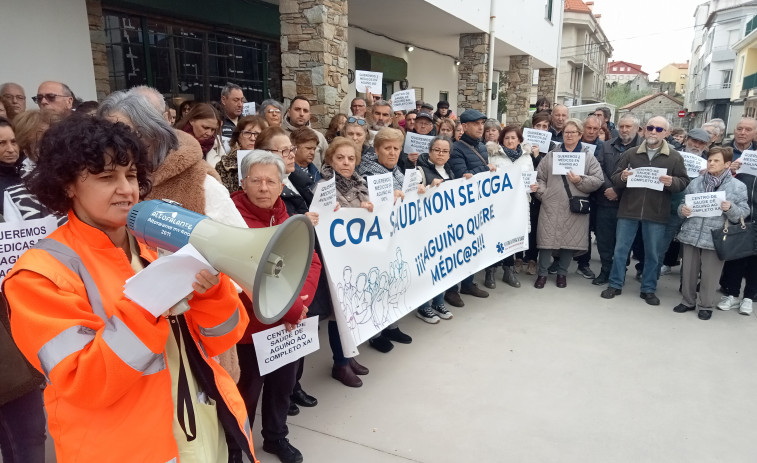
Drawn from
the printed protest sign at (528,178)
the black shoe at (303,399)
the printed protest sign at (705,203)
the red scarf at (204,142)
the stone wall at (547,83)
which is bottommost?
the black shoe at (303,399)

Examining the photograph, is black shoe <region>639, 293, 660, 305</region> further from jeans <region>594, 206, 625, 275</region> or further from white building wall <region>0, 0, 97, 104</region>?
white building wall <region>0, 0, 97, 104</region>

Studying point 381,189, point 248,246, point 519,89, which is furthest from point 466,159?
point 519,89

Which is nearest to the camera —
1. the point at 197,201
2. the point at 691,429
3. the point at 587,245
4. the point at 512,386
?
the point at 197,201

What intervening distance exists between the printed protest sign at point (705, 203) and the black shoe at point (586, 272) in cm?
150

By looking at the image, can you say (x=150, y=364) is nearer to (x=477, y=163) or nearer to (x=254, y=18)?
(x=477, y=163)

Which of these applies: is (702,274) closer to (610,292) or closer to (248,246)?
(610,292)

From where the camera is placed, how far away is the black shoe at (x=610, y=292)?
5316mm

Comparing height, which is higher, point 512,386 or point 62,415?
point 62,415

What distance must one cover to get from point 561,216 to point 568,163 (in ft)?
1.96

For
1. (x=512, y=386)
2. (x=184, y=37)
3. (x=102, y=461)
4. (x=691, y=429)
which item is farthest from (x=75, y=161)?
(x=184, y=37)

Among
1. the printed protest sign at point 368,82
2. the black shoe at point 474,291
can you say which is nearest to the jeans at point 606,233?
the black shoe at point 474,291

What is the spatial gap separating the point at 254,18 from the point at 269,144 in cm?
643

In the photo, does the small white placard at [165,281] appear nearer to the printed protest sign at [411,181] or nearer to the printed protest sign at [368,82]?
the printed protest sign at [411,181]

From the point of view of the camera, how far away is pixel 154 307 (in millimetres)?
1160
